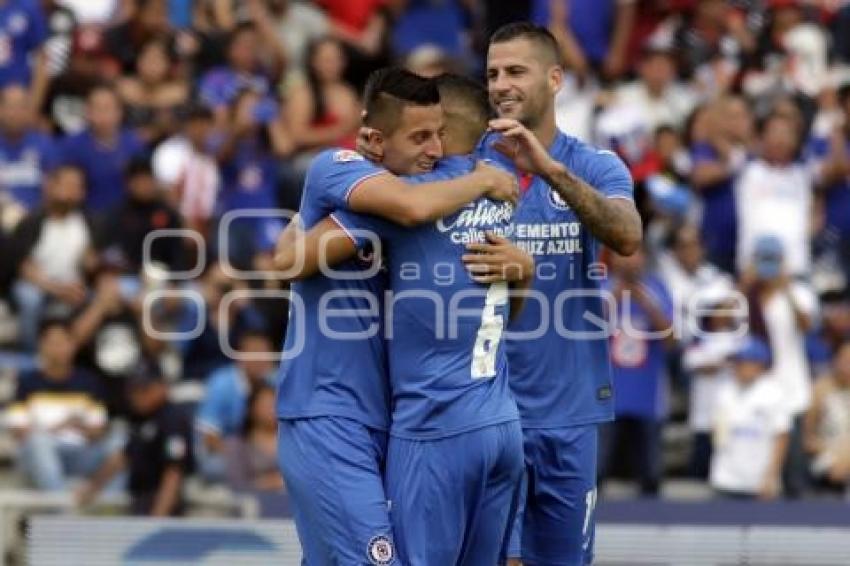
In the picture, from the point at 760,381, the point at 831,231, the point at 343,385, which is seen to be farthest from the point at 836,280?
the point at 343,385

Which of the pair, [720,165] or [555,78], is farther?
[720,165]

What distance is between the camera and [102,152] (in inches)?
639

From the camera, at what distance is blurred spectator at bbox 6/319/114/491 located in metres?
14.3

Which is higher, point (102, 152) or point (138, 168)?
point (102, 152)

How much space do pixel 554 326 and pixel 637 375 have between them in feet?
17.5

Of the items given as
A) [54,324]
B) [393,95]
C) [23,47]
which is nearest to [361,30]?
[23,47]

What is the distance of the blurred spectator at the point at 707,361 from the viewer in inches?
586

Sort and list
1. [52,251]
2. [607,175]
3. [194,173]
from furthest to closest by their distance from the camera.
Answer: [194,173] → [52,251] → [607,175]

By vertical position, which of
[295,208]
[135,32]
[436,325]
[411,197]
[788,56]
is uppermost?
[135,32]

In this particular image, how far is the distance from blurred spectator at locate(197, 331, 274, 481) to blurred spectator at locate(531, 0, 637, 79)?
15.0 ft

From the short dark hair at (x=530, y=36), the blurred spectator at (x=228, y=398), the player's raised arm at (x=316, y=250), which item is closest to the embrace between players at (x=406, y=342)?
the player's raised arm at (x=316, y=250)

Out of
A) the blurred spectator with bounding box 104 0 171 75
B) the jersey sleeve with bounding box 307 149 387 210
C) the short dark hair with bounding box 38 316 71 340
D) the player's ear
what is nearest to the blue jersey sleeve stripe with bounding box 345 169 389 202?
the jersey sleeve with bounding box 307 149 387 210

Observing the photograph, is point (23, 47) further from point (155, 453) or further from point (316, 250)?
point (316, 250)

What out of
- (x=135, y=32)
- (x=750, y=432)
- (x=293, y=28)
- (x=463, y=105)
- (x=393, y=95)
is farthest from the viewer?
(x=293, y=28)
